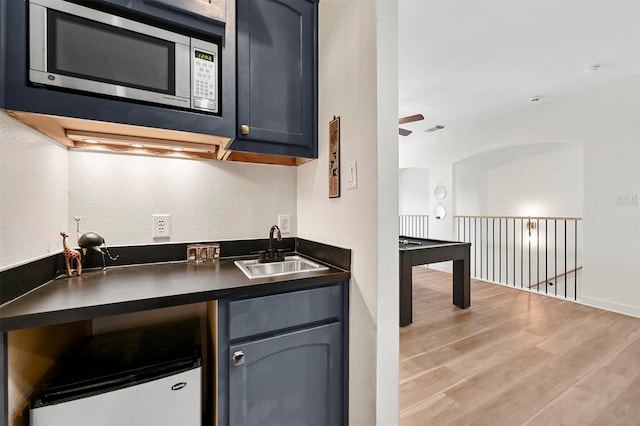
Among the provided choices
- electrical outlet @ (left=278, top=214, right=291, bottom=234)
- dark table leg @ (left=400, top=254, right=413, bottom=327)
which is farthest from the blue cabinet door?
dark table leg @ (left=400, top=254, right=413, bottom=327)

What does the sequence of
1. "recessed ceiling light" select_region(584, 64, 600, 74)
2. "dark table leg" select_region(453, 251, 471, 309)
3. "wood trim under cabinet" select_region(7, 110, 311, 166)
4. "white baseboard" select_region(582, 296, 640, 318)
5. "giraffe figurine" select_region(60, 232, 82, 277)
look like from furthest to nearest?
"dark table leg" select_region(453, 251, 471, 309) → "white baseboard" select_region(582, 296, 640, 318) → "recessed ceiling light" select_region(584, 64, 600, 74) → "giraffe figurine" select_region(60, 232, 82, 277) → "wood trim under cabinet" select_region(7, 110, 311, 166)

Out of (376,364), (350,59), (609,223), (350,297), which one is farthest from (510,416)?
(609,223)

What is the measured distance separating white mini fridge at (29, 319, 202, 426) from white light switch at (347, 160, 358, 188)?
3.24ft

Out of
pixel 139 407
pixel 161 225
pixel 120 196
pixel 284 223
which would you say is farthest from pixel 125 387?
pixel 284 223

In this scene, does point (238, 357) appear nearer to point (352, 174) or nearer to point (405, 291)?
point (352, 174)

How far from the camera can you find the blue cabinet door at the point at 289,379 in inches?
42.4

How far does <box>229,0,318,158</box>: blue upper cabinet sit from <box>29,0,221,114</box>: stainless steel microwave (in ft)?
0.56

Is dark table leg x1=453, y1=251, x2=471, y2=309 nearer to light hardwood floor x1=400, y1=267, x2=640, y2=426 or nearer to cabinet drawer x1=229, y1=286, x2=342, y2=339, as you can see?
light hardwood floor x1=400, y1=267, x2=640, y2=426

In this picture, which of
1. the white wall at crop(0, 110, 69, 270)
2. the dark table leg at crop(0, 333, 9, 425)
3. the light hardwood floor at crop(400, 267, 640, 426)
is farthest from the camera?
the light hardwood floor at crop(400, 267, 640, 426)

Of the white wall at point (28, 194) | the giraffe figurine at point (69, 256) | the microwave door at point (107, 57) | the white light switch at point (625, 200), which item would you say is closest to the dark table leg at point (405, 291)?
the microwave door at point (107, 57)

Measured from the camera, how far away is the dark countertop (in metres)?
0.82

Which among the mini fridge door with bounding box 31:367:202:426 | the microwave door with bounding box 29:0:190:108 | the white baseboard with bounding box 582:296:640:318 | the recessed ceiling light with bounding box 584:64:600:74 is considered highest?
the recessed ceiling light with bounding box 584:64:600:74

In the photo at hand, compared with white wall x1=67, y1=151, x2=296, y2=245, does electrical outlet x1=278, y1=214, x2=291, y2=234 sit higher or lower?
lower

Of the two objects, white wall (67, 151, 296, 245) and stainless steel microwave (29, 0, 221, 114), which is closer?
stainless steel microwave (29, 0, 221, 114)
